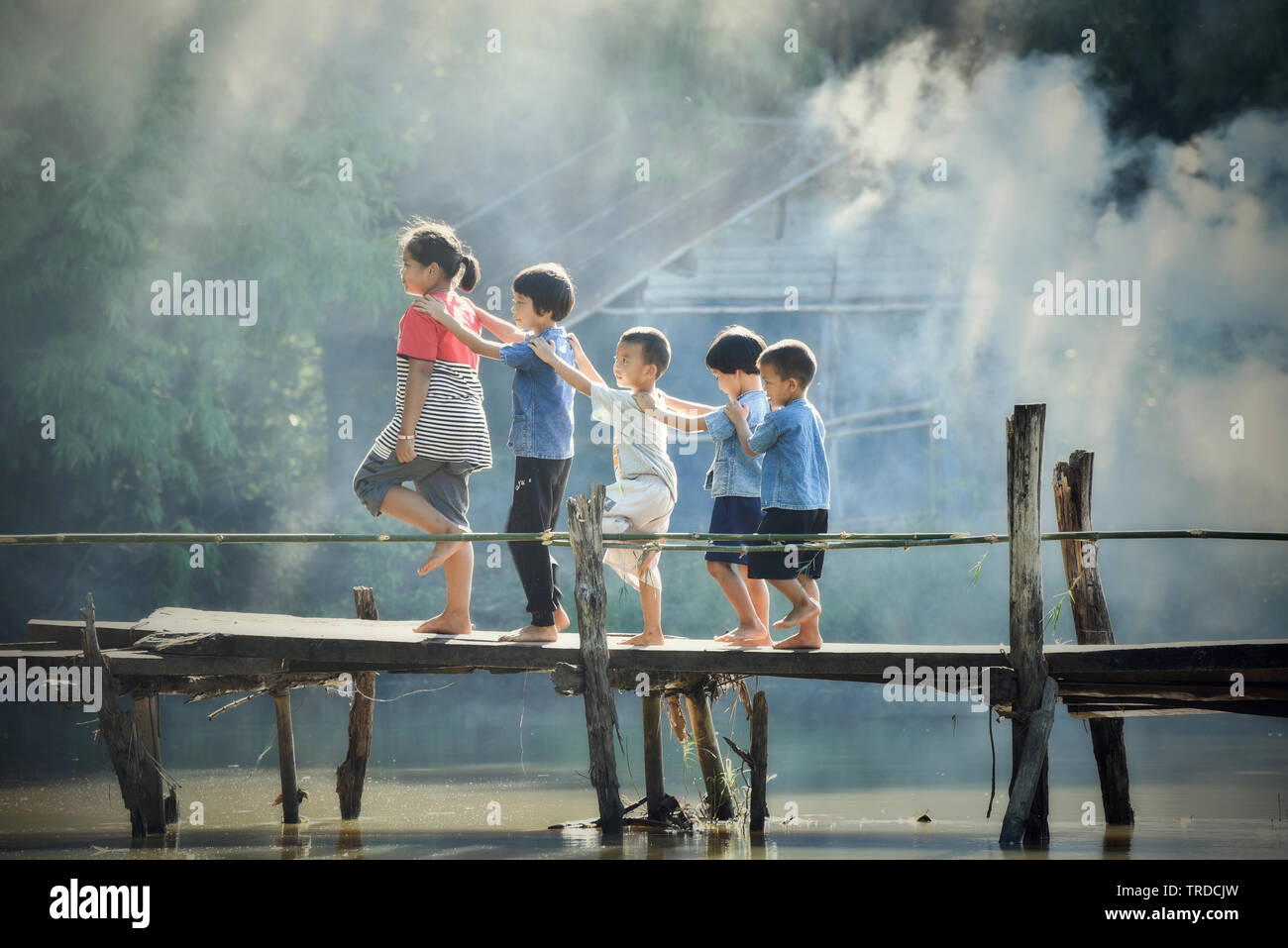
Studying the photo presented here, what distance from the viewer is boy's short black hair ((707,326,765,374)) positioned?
25.7 feet

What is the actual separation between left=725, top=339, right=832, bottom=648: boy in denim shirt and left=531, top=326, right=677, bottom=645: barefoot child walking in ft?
1.66

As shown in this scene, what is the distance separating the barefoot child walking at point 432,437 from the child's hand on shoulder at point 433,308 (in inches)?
2.3

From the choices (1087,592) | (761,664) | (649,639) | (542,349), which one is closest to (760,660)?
(761,664)

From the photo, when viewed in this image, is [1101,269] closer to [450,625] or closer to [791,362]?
[791,362]

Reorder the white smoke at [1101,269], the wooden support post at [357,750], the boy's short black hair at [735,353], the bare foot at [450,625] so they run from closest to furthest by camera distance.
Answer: the bare foot at [450,625]
the boy's short black hair at [735,353]
the wooden support post at [357,750]
the white smoke at [1101,269]

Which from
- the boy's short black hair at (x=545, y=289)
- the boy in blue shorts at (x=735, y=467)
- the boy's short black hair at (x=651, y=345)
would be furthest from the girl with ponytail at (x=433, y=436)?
the boy in blue shorts at (x=735, y=467)

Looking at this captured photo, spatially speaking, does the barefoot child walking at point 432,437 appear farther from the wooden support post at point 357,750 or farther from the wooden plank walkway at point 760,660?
the wooden support post at point 357,750

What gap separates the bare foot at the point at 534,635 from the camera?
7445mm

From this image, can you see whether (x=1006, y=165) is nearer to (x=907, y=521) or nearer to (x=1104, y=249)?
(x=1104, y=249)

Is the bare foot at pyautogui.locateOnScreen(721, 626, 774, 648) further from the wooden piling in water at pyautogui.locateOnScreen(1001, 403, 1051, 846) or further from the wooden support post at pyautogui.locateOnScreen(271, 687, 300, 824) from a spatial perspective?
the wooden support post at pyautogui.locateOnScreen(271, 687, 300, 824)

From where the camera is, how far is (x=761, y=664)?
7141 mm

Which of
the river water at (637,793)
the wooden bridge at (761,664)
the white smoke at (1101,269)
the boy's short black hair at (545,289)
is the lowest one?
the river water at (637,793)

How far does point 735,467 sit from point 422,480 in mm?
1531

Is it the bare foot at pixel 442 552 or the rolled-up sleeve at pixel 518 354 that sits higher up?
the rolled-up sleeve at pixel 518 354
